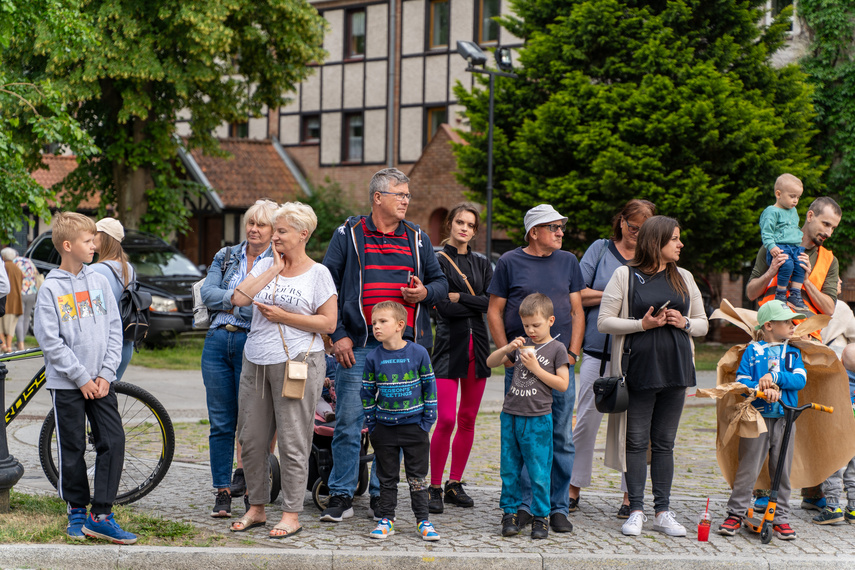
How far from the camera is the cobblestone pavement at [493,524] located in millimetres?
5527

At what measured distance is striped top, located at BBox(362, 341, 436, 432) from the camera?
5715mm

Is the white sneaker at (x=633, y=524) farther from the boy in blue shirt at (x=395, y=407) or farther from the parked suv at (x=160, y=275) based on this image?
the parked suv at (x=160, y=275)

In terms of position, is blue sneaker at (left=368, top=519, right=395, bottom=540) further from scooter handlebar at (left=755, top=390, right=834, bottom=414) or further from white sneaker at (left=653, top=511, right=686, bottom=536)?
scooter handlebar at (left=755, top=390, right=834, bottom=414)

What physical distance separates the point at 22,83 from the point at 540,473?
9.83m

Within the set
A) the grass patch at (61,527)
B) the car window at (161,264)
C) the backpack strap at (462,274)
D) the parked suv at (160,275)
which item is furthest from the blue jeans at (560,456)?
the car window at (161,264)

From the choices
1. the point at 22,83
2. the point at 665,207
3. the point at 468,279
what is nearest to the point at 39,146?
the point at 22,83

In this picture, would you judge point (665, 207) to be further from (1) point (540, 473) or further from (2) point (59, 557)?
(2) point (59, 557)

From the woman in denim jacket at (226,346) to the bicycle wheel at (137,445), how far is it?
47 centimetres

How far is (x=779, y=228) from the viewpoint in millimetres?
7469

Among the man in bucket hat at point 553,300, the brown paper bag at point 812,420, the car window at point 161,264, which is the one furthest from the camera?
the car window at point 161,264

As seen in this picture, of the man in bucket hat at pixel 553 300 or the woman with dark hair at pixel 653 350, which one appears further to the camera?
the man in bucket hat at pixel 553 300

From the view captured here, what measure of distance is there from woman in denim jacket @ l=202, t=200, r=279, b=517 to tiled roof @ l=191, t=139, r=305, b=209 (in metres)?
27.1

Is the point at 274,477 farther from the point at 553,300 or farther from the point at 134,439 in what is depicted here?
the point at 553,300

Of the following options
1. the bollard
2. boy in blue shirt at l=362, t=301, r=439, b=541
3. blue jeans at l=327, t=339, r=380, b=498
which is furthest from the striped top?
the bollard
